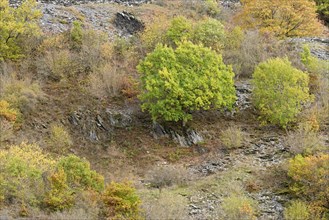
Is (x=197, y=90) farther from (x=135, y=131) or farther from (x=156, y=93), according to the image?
(x=135, y=131)

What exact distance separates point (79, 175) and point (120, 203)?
2171 millimetres

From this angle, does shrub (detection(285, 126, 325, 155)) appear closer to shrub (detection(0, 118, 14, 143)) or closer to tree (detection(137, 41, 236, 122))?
tree (detection(137, 41, 236, 122))

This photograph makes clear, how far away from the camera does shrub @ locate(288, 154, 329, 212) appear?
18828mm

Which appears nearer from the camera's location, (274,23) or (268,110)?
(268,110)

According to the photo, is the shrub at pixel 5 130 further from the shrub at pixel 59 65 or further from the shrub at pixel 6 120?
the shrub at pixel 59 65

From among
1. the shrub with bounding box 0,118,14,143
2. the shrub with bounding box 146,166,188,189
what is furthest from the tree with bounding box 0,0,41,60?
the shrub with bounding box 146,166,188,189

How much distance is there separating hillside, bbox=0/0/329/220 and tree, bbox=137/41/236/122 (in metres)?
0.07

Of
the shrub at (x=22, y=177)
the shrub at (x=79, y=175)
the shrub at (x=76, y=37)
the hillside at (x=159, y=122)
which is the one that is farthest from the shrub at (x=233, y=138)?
the shrub at (x=76, y=37)

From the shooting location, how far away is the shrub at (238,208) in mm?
17578

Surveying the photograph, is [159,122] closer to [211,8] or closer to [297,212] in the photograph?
[297,212]

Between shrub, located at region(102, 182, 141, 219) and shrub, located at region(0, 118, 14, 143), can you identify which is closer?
shrub, located at region(102, 182, 141, 219)

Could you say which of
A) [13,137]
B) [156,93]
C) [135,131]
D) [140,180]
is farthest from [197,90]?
[13,137]

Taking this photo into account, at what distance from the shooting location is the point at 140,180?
22438mm

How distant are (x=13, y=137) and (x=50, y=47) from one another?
27.5ft
